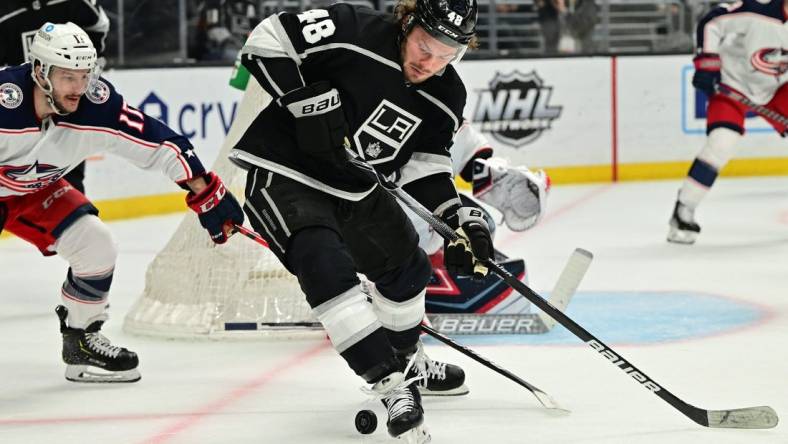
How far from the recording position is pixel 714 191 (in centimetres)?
826

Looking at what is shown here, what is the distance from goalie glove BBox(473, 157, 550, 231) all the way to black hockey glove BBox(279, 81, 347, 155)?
1.21 metres

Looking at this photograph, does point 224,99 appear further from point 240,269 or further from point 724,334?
point 724,334

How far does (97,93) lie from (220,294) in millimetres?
1006

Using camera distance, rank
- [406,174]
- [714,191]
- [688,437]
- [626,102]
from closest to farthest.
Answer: [688,437] → [406,174] → [714,191] → [626,102]

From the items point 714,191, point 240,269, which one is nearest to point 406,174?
point 240,269

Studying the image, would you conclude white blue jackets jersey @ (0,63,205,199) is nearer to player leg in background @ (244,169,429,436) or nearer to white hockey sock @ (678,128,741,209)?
player leg in background @ (244,169,429,436)

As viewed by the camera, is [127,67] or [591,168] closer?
→ [127,67]

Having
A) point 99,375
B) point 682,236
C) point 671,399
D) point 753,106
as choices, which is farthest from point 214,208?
point 753,106

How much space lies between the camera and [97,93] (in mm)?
3227

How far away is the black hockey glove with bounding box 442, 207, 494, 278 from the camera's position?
286cm

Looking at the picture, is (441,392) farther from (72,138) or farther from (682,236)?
(682,236)

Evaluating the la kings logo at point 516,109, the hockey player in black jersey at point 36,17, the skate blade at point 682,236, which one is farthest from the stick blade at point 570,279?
the la kings logo at point 516,109

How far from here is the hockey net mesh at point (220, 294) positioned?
4.01 m

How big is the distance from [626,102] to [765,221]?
→ 2.11m
